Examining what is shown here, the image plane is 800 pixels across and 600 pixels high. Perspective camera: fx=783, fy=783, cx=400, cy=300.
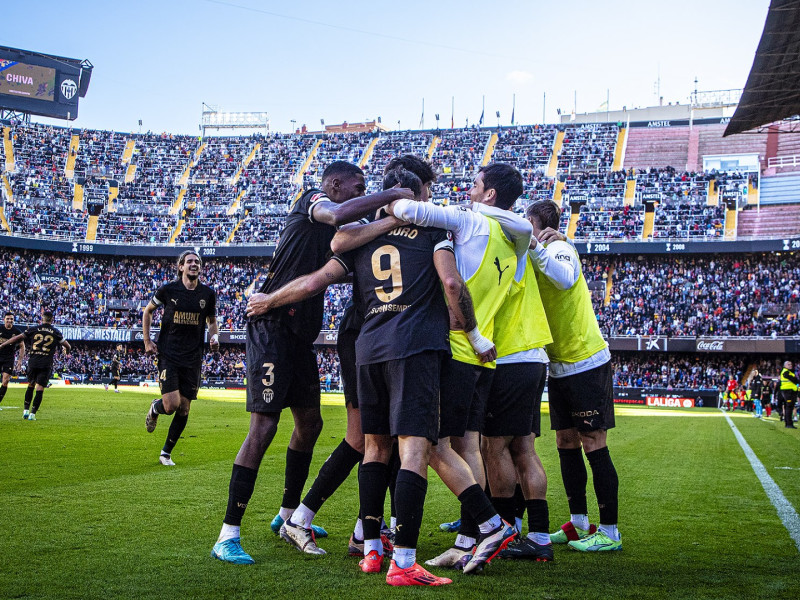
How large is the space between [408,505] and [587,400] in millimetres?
1883

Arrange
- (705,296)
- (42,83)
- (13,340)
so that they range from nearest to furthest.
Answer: (13,340) → (705,296) → (42,83)

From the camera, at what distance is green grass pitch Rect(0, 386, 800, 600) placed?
4.04m

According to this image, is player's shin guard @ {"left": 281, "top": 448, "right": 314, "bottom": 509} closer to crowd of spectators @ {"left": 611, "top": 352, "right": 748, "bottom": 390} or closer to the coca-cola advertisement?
crowd of spectators @ {"left": 611, "top": 352, "right": 748, "bottom": 390}

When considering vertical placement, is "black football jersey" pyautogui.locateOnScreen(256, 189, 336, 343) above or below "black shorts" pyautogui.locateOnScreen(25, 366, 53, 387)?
above

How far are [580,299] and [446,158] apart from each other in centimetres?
5409

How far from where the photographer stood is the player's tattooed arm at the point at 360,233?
468 cm

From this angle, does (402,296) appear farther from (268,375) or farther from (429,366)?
(268,375)

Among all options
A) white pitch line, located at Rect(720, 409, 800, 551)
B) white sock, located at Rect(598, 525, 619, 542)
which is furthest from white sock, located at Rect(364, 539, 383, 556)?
white pitch line, located at Rect(720, 409, 800, 551)

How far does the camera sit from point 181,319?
9.83 metres

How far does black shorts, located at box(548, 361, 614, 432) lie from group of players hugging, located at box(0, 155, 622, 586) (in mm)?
11

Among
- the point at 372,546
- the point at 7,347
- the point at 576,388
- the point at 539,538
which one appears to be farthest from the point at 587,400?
the point at 7,347

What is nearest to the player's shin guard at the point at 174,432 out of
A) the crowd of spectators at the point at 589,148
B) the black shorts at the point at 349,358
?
the black shorts at the point at 349,358

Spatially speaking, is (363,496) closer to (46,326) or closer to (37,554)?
(37,554)

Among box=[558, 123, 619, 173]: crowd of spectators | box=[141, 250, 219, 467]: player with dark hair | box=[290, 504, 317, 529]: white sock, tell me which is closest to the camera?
box=[290, 504, 317, 529]: white sock
